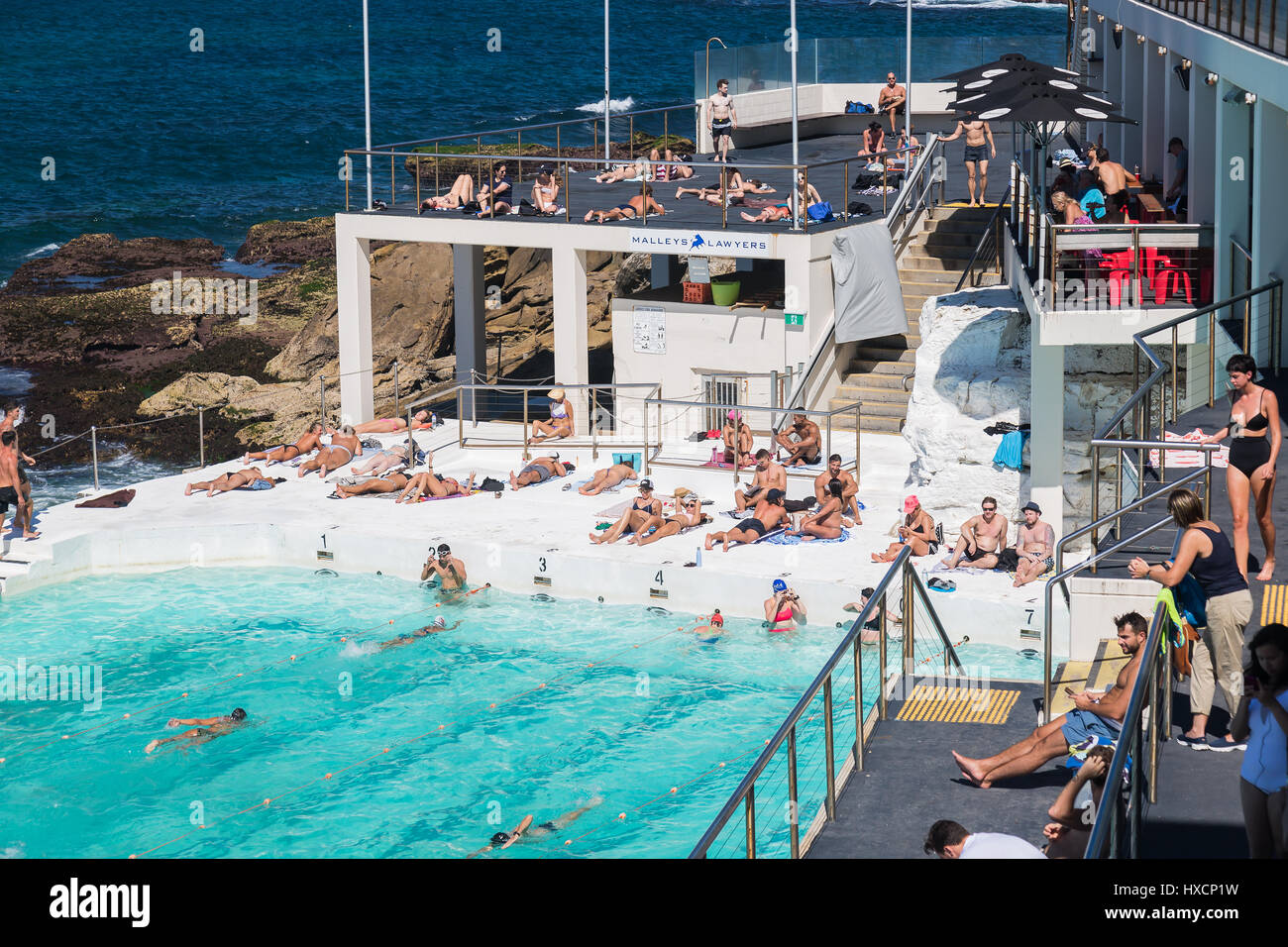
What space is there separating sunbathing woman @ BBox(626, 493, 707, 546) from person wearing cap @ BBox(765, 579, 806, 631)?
93.9 inches

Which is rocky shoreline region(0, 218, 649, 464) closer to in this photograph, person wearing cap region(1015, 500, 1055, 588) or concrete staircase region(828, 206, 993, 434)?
concrete staircase region(828, 206, 993, 434)

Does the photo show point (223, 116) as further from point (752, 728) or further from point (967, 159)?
point (752, 728)

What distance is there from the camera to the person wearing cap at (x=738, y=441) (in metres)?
20.8

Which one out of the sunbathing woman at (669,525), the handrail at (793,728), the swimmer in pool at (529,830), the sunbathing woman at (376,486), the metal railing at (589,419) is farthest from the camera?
the metal railing at (589,419)

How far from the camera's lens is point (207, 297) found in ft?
163

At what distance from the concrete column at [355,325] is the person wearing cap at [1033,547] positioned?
1272 cm

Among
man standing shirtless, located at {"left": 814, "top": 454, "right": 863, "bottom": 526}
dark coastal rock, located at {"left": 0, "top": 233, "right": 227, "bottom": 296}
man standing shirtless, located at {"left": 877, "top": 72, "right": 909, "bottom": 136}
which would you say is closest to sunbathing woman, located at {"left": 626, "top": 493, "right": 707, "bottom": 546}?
man standing shirtless, located at {"left": 814, "top": 454, "right": 863, "bottom": 526}

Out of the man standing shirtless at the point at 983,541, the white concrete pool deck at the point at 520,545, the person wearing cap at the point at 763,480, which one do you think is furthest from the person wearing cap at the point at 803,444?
the man standing shirtless at the point at 983,541

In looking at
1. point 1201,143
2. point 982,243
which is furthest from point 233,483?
point 1201,143

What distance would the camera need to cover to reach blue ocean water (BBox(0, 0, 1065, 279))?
70812mm

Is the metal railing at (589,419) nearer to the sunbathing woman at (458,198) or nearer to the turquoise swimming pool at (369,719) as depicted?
the sunbathing woman at (458,198)

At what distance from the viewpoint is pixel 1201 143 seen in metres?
18.5

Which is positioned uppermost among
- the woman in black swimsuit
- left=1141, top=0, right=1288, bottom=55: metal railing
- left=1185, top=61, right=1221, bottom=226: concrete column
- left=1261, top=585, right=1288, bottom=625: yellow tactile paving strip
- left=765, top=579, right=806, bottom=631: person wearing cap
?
left=1141, top=0, right=1288, bottom=55: metal railing

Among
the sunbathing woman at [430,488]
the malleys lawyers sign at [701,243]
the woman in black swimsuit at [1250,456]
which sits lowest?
the sunbathing woman at [430,488]
